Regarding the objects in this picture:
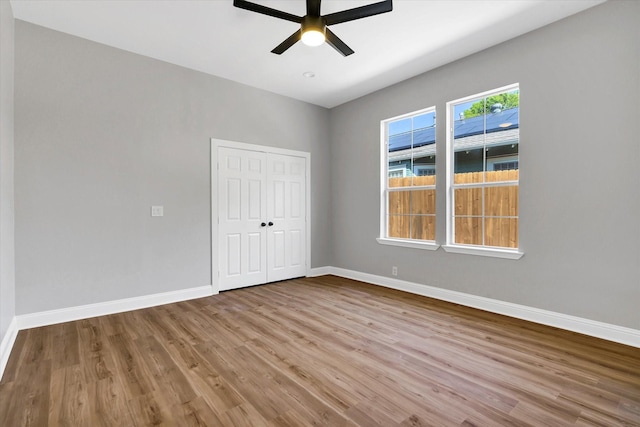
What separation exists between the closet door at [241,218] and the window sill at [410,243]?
1896 mm

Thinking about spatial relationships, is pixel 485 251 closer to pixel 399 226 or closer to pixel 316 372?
pixel 399 226

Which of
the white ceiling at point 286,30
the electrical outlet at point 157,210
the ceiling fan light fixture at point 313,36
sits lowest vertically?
the electrical outlet at point 157,210

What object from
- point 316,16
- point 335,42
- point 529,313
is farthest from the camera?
point 529,313

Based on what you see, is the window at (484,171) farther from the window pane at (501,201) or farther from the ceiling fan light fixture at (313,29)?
the ceiling fan light fixture at (313,29)

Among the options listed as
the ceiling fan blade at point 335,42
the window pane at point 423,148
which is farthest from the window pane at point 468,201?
the ceiling fan blade at point 335,42

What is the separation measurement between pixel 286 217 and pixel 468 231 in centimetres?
279

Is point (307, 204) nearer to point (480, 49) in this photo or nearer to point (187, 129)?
point (187, 129)

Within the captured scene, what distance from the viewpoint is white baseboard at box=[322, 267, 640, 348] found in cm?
→ 273

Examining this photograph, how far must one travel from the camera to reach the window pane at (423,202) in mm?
4297

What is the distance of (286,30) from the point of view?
329 centimetres

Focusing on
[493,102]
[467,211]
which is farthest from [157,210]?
[493,102]

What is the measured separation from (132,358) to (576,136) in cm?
447

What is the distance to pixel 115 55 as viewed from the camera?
12.0 ft

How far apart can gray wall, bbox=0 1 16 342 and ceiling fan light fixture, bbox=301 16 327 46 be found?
2.46 metres
